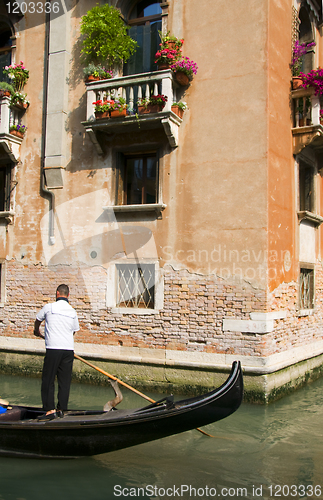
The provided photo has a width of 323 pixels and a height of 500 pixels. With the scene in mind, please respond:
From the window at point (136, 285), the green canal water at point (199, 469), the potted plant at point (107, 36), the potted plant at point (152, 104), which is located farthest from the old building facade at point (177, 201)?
the green canal water at point (199, 469)

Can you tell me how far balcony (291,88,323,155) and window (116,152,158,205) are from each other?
2654 millimetres

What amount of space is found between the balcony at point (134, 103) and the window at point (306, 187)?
282 centimetres

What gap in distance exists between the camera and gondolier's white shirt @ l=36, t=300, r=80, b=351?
5.92m

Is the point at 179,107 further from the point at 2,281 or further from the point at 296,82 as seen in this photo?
the point at 2,281

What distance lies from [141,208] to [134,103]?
1948 mm

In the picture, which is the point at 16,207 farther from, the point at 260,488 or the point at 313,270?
the point at 260,488

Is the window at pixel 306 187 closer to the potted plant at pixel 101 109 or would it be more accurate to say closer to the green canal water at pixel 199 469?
the potted plant at pixel 101 109

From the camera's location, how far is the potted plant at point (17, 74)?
393 inches

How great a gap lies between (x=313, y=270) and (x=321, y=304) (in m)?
0.83

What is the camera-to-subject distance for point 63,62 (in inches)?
376

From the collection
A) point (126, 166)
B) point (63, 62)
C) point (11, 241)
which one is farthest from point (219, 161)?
point (11, 241)

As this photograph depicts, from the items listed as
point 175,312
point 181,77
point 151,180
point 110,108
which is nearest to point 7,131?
point 110,108

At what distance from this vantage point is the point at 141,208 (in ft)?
28.5

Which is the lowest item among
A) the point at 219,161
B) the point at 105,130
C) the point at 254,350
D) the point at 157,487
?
the point at 157,487
